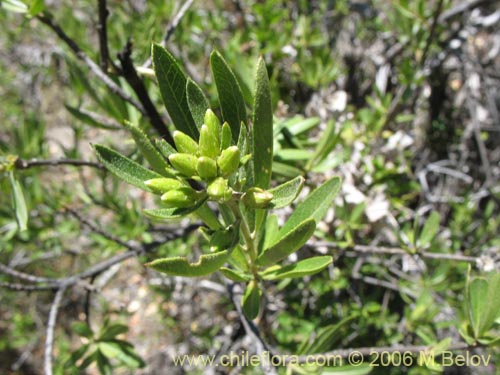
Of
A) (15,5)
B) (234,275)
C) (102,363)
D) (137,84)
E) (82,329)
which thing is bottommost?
(102,363)

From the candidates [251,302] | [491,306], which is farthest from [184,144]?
[491,306]

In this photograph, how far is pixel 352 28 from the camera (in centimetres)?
255

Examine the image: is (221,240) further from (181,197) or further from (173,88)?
(173,88)

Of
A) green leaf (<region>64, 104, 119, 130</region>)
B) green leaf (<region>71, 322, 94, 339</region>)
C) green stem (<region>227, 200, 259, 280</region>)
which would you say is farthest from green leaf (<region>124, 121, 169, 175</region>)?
green leaf (<region>71, 322, 94, 339</region>)

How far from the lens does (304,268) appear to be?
2.55 feet

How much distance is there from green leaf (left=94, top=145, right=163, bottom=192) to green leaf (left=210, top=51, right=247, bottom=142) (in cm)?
16

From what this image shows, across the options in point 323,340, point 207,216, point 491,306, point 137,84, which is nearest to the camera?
point 207,216

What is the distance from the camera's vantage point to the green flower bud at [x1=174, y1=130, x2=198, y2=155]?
0.66m

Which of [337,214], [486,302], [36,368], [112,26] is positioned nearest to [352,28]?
[112,26]

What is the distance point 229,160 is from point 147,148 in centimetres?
14

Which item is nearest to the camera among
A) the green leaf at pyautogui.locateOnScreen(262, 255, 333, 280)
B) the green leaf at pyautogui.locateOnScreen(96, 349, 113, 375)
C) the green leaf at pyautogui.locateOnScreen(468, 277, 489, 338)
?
the green leaf at pyautogui.locateOnScreen(262, 255, 333, 280)

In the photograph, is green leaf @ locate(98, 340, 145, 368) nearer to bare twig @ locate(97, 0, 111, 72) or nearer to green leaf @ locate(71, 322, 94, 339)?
green leaf @ locate(71, 322, 94, 339)

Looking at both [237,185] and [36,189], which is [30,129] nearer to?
[36,189]

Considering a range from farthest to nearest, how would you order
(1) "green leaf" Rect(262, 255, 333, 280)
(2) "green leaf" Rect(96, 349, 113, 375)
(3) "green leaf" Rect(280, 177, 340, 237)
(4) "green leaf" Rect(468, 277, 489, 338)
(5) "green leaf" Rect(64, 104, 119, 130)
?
(2) "green leaf" Rect(96, 349, 113, 375) → (5) "green leaf" Rect(64, 104, 119, 130) → (4) "green leaf" Rect(468, 277, 489, 338) → (3) "green leaf" Rect(280, 177, 340, 237) → (1) "green leaf" Rect(262, 255, 333, 280)
